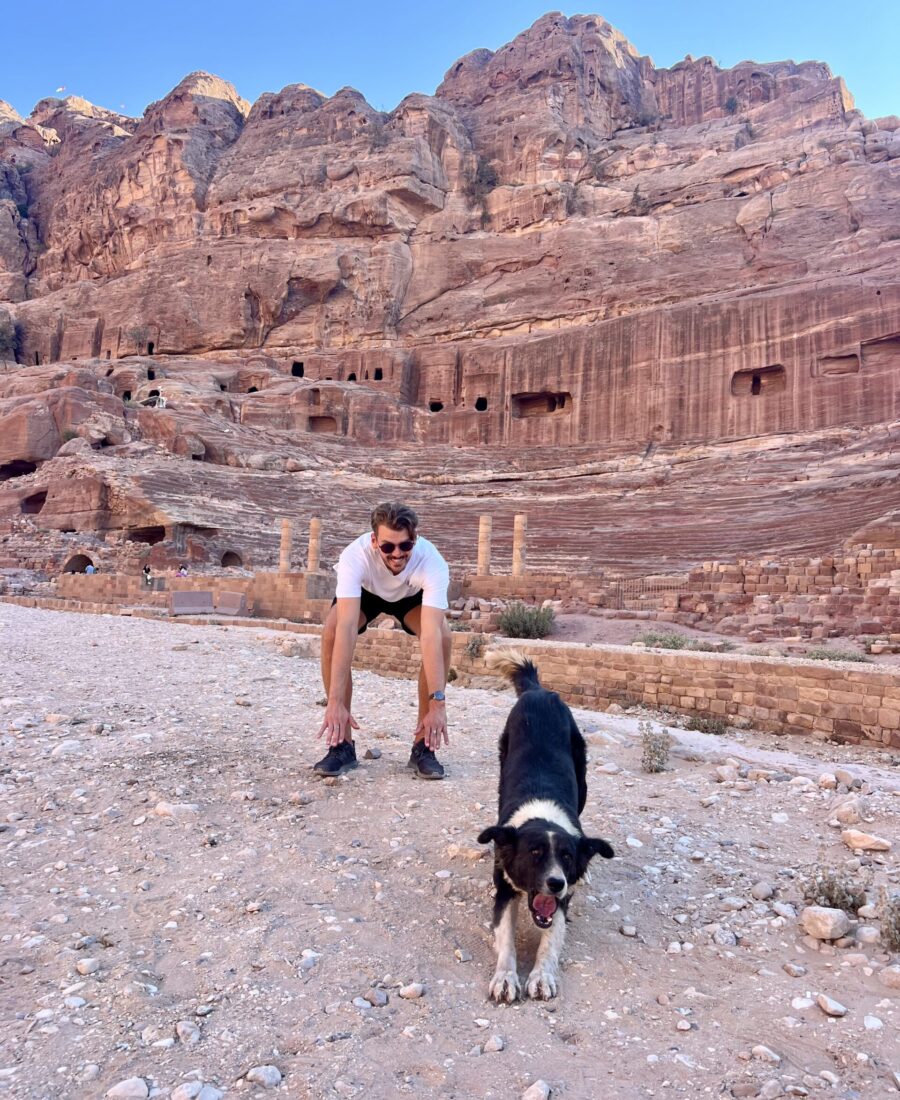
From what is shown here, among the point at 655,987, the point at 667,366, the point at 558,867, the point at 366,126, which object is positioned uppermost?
the point at 366,126

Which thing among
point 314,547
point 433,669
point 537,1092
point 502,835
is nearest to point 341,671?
point 433,669

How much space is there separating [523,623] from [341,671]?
423 inches

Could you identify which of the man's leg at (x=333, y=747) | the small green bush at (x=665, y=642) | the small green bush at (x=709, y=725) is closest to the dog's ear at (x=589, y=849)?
the man's leg at (x=333, y=747)

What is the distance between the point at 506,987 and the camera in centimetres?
217

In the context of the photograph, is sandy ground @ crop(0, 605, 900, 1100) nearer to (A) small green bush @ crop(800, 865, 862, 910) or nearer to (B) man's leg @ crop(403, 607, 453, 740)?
(A) small green bush @ crop(800, 865, 862, 910)

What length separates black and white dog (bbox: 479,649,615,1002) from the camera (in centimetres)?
228

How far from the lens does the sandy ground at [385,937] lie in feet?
5.83

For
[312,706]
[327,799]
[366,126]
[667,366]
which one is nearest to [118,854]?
[327,799]

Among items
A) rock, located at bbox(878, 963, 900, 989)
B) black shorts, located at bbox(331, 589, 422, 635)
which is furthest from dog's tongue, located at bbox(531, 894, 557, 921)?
black shorts, located at bbox(331, 589, 422, 635)

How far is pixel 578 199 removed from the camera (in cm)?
4675

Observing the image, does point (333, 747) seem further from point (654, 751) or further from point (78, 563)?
point (78, 563)

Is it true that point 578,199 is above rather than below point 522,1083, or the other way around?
above

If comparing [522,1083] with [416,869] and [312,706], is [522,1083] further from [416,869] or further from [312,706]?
[312,706]

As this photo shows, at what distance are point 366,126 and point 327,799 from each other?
59.7 meters
